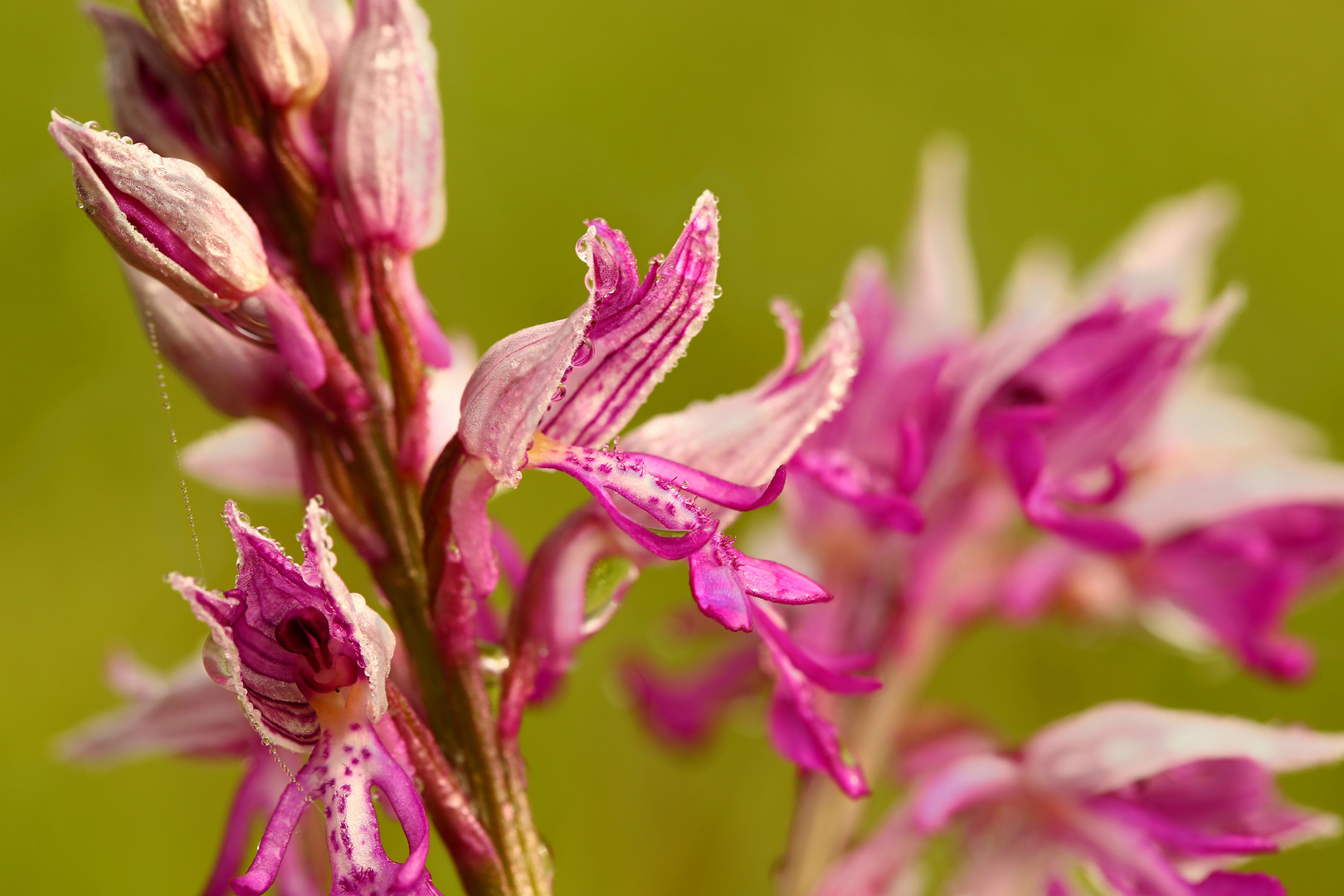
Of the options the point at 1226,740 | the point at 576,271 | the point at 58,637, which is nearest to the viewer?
the point at 1226,740

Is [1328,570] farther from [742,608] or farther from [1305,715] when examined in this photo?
[1305,715]

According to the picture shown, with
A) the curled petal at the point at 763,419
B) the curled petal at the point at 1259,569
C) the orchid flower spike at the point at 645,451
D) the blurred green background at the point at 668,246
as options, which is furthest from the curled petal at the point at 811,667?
the blurred green background at the point at 668,246

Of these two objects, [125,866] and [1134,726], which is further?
[125,866]

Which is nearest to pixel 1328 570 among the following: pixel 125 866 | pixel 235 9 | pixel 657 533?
pixel 657 533

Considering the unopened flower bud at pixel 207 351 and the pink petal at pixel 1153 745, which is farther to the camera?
the pink petal at pixel 1153 745

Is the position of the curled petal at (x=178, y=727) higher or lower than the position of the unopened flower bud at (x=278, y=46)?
lower

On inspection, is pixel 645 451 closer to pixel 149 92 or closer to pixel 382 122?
pixel 382 122

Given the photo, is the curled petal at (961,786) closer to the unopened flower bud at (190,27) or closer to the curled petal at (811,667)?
the curled petal at (811,667)

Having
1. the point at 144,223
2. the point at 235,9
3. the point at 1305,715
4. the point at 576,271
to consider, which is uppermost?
the point at 235,9
